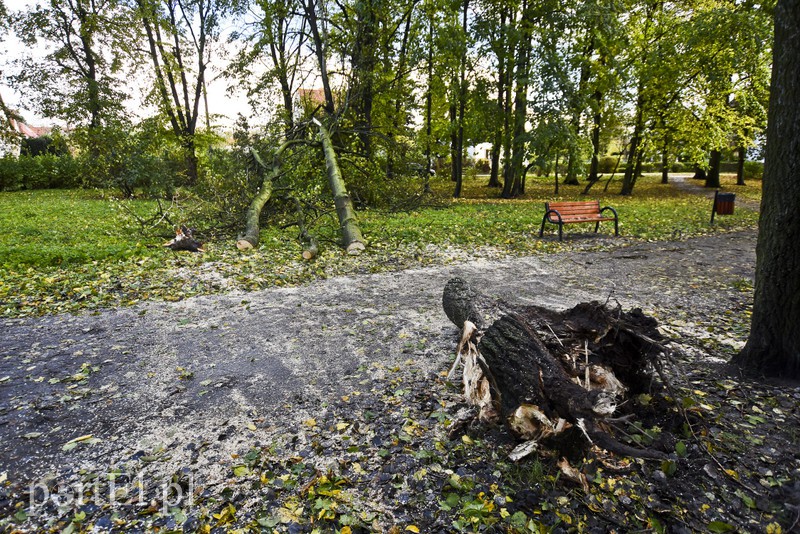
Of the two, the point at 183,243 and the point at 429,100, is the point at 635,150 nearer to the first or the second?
the point at 429,100

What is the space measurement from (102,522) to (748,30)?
20625 mm

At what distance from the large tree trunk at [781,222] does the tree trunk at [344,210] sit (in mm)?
5757

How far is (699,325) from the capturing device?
4312 mm

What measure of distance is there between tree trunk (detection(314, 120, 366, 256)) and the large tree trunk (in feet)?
18.9

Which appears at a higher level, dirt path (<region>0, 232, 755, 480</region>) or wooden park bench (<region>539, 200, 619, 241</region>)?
wooden park bench (<region>539, 200, 619, 241</region>)

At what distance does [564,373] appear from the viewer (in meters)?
2.54

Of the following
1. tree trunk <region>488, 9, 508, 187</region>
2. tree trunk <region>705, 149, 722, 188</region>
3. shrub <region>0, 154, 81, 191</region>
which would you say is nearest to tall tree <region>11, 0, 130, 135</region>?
shrub <region>0, 154, 81, 191</region>

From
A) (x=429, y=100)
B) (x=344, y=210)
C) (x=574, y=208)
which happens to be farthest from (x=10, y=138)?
(x=574, y=208)

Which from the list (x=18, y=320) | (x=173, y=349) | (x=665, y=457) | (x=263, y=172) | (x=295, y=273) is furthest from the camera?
(x=263, y=172)

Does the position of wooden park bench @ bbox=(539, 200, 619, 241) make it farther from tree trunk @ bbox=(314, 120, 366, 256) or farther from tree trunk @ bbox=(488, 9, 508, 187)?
tree trunk @ bbox=(488, 9, 508, 187)

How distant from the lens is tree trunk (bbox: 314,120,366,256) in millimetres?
7863

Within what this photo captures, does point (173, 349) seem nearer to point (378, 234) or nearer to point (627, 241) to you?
point (378, 234)

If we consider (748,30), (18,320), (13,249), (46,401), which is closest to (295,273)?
(18,320)

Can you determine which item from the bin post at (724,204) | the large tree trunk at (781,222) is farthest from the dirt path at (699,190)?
the large tree trunk at (781,222)
